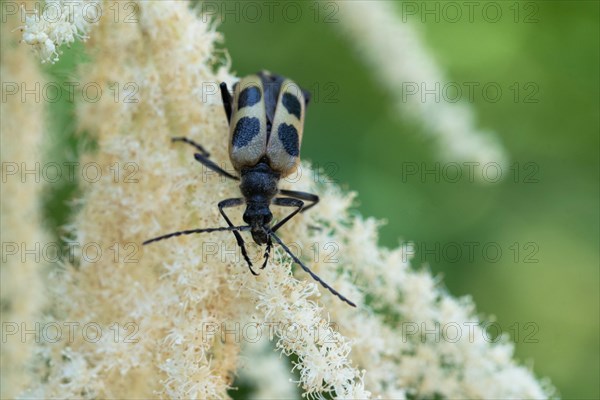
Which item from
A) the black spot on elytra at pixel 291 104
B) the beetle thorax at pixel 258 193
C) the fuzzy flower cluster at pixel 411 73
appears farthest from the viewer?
the fuzzy flower cluster at pixel 411 73

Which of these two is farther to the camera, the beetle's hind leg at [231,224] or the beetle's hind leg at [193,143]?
the beetle's hind leg at [193,143]

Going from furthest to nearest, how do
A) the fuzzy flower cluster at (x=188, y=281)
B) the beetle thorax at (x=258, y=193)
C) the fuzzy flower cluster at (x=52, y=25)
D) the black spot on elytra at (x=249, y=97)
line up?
1. the black spot on elytra at (x=249, y=97)
2. the beetle thorax at (x=258, y=193)
3. the fuzzy flower cluster at (x=188, y=281)
4. the fuzzy flower cluster at (x=52, y=25)

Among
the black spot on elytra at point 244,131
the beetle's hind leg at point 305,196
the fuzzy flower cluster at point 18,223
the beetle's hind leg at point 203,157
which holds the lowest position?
the fuzzy flower cluster at point 18,223

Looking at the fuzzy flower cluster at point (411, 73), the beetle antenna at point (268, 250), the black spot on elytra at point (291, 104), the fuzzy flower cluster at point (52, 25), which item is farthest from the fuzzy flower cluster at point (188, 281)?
the fuzzy flower cluster at point (411, 73)

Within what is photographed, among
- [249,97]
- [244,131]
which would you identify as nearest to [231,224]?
[244,131]

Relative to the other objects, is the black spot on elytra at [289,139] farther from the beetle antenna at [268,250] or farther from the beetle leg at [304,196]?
the beetle antenna at [268,250]

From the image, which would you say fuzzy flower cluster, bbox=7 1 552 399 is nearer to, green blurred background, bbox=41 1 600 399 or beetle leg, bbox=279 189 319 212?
beetle leg, bbox=279 189 319 212

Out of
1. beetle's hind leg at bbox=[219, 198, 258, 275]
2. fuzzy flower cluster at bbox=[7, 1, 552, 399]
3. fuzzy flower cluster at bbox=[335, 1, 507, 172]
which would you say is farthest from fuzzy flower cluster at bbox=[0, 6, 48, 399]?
fuzzy flower cluster at bbox=[335, 1, 507, 172]
